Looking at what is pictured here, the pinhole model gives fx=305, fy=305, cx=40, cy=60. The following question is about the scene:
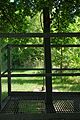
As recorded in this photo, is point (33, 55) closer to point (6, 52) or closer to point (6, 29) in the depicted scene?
point (6, 29)

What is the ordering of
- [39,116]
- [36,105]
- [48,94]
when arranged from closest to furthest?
[39,116] < [48,94] < [36,105]

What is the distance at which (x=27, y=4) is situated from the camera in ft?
21.0

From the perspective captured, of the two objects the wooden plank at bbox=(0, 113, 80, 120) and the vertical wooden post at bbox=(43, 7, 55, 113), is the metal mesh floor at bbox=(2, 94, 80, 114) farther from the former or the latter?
the wooden plank at bbox=(0, 113, 80, 120)

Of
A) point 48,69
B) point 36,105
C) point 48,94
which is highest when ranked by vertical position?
point 48,69

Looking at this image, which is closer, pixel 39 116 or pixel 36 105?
pixel 39 116

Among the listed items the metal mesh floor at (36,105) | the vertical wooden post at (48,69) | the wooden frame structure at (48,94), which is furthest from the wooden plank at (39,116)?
the metal mesh floor at (36,105)

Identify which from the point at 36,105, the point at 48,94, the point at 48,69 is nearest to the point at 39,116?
the point at 48,69

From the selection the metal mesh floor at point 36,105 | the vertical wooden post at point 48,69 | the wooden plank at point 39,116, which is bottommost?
the metal mesh floor at point 36,105

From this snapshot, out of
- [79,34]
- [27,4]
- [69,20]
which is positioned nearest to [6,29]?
[27,4]

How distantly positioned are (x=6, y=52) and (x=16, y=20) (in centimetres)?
155

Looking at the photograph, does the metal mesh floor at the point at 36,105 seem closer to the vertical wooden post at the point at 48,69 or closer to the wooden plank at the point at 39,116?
the vertical wooden post at the point at 48,69

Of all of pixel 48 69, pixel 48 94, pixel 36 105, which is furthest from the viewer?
pixel 36 105

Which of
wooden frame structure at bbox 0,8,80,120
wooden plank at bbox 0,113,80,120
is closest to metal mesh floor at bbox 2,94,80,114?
wooden frame structure at bbox 0,8,80,120

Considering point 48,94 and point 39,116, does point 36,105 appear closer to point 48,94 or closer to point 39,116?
point 48,94
